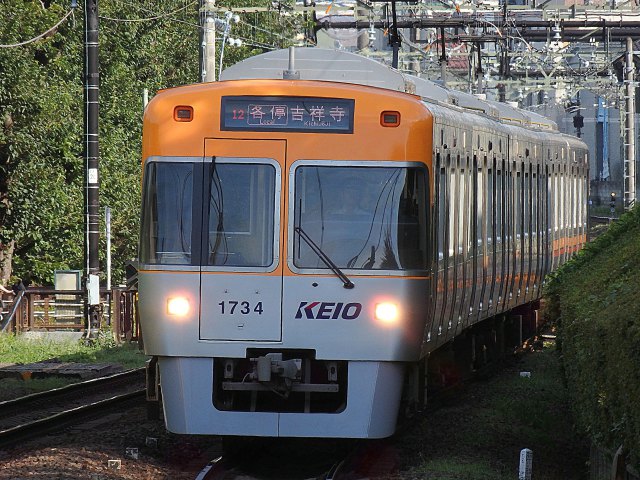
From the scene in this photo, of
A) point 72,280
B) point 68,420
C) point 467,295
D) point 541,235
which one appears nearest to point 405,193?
point 467,295

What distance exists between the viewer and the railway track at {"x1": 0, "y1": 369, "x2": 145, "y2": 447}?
14.0 meters

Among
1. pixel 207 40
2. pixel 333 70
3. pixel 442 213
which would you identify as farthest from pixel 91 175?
pixel 442 213

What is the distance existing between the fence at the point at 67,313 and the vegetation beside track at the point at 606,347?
556 inches

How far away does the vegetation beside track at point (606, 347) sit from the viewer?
26.5 feet

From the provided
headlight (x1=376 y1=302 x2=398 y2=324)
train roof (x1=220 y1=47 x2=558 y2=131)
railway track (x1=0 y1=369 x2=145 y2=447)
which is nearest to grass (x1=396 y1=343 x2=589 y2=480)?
headlight (x1=376 y1=302 x2=398 y2=324)

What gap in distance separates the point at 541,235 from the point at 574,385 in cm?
914

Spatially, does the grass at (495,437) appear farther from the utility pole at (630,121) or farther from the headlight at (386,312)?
the utility pole at (630,121)

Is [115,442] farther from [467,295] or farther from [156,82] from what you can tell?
[156,82]

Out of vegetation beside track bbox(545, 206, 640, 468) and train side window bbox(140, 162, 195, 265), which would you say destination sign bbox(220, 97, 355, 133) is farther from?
vegetation beside track bbox(545, 206, 640, 468)

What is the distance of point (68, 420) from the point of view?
48.6ft

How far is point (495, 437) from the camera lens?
13.3m

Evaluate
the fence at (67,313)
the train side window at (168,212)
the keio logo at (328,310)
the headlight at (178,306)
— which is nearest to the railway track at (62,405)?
the headlight at (178,306)

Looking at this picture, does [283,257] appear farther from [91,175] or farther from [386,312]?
[91,175]

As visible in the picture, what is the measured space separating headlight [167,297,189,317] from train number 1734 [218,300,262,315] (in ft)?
0.86
